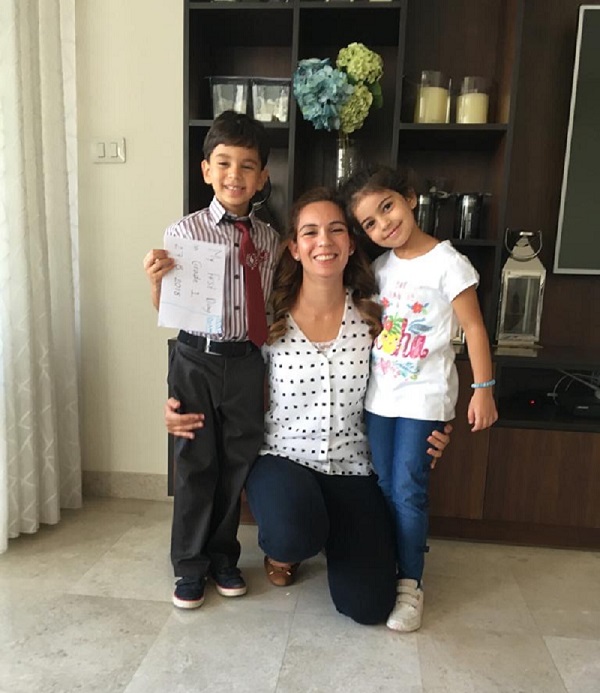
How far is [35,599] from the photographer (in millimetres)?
1584

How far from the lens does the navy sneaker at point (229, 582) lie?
1614 millimetres

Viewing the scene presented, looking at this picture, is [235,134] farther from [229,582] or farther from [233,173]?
[229,582]

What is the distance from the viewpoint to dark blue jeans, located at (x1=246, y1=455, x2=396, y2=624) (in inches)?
58.5

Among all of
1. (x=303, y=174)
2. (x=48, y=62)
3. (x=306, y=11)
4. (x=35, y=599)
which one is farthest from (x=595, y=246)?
A: (x=35, y=599)

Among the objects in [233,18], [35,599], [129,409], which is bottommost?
[35,599]

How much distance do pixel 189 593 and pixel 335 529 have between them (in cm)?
41

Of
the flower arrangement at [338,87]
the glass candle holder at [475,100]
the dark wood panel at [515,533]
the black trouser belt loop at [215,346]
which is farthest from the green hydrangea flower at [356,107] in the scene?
the dark wood panel at [515,533]

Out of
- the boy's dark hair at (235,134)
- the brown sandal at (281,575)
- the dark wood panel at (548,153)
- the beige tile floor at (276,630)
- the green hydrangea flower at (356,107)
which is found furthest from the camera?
the dark wood panel at (548,153)

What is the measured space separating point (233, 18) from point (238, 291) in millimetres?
945

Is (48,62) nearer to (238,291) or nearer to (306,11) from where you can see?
(306,11)

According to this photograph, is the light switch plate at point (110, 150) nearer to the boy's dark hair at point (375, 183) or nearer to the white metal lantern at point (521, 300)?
the boy's dark hair at point (375, 183)

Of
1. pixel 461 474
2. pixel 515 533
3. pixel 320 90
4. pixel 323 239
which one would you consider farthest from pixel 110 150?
pixel 515 533

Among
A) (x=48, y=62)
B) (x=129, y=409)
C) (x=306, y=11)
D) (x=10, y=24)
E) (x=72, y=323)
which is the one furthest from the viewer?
(x=129, y=409)

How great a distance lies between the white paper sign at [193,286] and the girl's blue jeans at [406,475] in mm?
514
